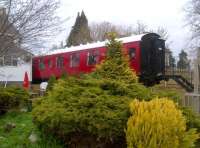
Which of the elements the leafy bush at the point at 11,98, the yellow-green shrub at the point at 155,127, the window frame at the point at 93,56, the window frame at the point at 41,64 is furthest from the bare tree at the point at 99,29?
the yellow-green shrub at the point at 155,127

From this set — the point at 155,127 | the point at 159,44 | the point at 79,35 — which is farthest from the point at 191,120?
the point at 79,35

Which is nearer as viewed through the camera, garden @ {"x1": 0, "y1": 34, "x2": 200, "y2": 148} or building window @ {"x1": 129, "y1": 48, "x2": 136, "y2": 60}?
garden @ {"x1": 0, "y1": 34, "x2": 200, "y2": 148}

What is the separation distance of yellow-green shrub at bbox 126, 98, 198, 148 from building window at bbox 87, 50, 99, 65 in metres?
17.8

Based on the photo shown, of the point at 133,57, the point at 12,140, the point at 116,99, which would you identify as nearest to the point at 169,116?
the point at 116,99

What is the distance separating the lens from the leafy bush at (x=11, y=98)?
13258mm

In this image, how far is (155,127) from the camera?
21.6 ft

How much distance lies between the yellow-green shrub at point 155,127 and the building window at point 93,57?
17.8 meters

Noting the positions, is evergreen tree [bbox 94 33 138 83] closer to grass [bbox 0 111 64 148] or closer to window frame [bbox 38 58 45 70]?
grass [bbox 0 111 64 148]

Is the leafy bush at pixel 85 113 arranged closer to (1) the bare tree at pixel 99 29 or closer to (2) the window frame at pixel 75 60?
(2) the window frame at pixel 75 60

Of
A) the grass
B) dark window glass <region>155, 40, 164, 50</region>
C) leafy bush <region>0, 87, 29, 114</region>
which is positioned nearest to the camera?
the grass

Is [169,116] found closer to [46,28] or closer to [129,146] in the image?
[129,146]

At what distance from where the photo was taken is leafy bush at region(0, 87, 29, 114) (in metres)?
13.3

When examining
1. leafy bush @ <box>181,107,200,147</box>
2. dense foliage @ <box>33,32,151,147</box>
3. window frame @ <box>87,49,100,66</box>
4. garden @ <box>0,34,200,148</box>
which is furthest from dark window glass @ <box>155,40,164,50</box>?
leafy bush @ <box>181,107,200,147</box>

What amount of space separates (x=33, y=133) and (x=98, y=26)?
5627 centimetres
